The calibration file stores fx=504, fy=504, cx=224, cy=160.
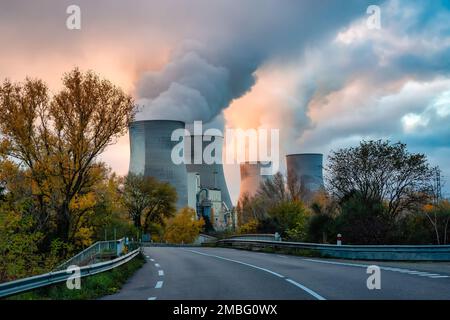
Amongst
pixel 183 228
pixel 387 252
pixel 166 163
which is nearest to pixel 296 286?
pixel 387 252

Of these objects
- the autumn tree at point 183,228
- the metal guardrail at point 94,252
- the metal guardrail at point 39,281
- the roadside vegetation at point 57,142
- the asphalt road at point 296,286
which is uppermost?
the roadside vegetation at point 57,142

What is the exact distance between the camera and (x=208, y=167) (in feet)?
311

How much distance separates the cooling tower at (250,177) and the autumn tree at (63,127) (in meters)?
70.1

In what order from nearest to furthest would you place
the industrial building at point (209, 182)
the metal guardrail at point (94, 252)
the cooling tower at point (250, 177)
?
the metal guardrail at point (94, 252)
the industrial building at point (209, 182)
the cooling tower at point (250, 177)

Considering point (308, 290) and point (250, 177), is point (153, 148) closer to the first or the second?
point (250, 177)

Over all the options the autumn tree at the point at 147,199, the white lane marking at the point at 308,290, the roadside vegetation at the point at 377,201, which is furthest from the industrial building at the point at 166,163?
the white lane marking at the point at 308,290

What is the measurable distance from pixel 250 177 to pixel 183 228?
23627 millimetres

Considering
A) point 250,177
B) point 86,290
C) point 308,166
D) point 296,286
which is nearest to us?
point 86,290

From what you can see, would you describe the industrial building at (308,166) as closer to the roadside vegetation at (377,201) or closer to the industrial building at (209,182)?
Result: the industrial building at (209,182)

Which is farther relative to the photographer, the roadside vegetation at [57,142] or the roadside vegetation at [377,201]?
the roadside vegetation at [57,142]

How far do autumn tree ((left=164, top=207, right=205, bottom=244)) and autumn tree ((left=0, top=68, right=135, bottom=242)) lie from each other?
176 ft

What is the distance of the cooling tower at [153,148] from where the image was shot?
209ft

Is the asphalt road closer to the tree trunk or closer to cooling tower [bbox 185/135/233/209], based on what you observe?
the tree trunk
